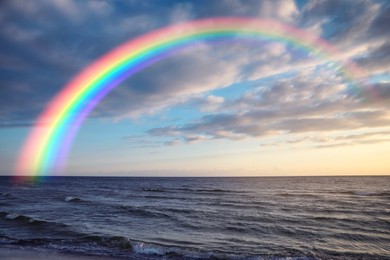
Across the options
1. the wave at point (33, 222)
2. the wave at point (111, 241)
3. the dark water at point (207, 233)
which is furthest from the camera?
the wave at point (33, 222)

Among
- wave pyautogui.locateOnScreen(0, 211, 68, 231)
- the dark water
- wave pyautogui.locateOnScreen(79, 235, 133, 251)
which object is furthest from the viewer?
wave pyautogui.locateOnScreen(0, 211, 68, 231)

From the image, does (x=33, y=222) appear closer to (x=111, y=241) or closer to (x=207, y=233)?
(x=111, y=241)

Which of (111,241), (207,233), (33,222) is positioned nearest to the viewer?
(111,241)

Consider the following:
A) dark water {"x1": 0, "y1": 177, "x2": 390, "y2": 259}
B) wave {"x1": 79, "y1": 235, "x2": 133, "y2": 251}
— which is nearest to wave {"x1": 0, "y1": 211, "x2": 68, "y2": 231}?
dark water {"x1": 0, "y1": 177, "x2": 390, "y2": 259}

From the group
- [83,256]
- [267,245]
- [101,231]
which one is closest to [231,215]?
[267,245]

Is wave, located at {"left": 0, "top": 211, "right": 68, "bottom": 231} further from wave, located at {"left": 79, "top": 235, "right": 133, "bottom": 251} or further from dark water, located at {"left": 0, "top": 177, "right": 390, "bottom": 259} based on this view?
wave, located at {"left": 79, "top": 235, "right": 133, "bottom": 251}

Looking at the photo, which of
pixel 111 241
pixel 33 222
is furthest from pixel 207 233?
pixel 33 222

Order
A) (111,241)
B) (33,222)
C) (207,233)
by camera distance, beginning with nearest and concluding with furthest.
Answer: (111,241) → (207,233) → (33,222)

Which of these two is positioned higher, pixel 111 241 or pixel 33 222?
pixel 33 222

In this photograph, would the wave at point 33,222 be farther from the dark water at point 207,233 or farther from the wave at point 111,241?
the wave at point 111,241

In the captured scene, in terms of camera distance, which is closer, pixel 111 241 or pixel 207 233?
pixel 111 241

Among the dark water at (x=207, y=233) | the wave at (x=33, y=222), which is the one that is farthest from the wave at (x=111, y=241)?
the wave at (x=33, y=222)

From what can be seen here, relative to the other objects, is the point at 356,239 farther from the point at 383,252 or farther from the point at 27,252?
the point at 27,252

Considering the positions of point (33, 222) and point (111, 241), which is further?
point (33, 222)
